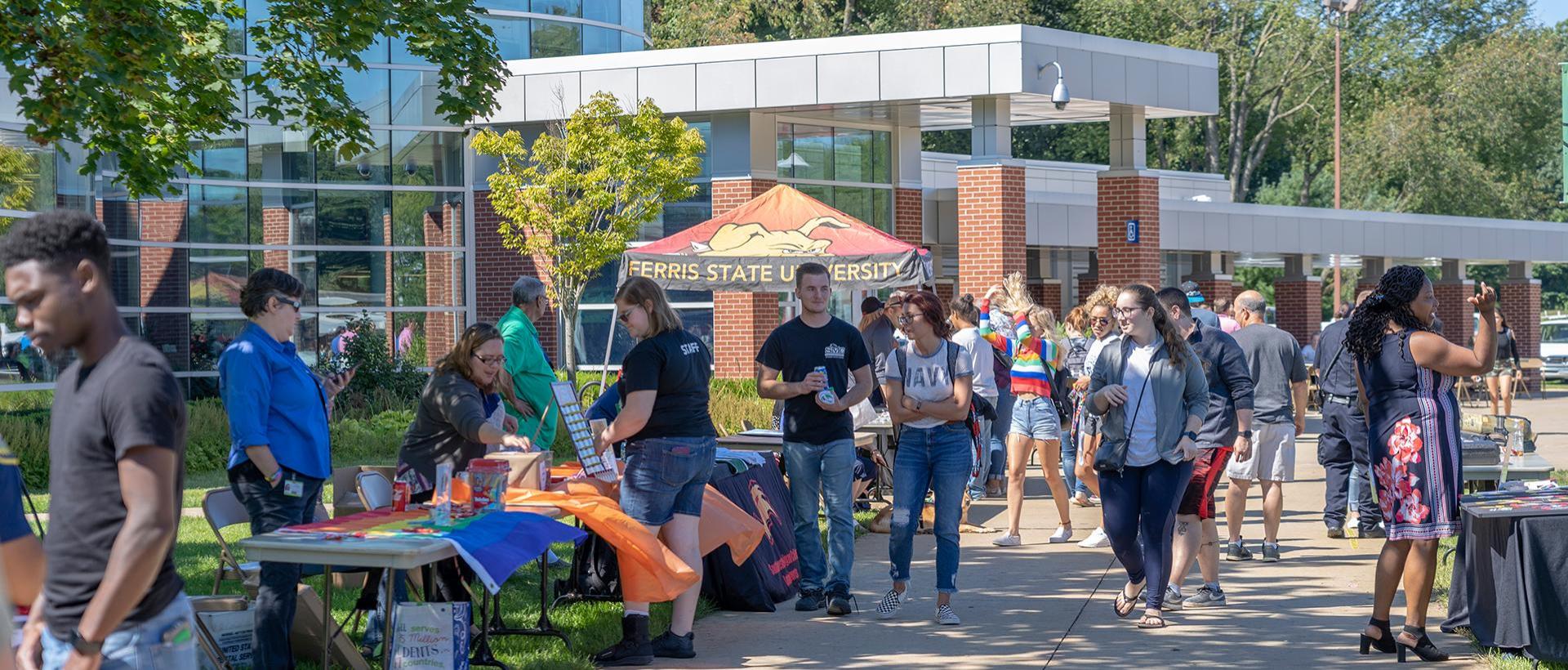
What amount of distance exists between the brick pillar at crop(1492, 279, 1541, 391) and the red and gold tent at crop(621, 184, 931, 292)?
93.3 feet

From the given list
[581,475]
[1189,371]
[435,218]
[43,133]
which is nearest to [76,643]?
[581,475]

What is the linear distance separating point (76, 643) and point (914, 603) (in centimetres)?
601

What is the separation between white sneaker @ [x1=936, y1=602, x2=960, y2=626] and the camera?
27.4 ft

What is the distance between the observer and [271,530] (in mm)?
6617

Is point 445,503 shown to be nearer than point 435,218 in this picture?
Yes

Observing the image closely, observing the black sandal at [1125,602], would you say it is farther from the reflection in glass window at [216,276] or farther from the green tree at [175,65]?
the reflection in glass window at [216,276]

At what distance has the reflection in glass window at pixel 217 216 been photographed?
20109mm

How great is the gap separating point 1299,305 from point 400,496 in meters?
31.2

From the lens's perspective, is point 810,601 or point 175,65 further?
point 175,65

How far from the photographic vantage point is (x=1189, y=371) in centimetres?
802

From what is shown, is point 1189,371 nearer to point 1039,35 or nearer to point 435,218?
point 1039,35

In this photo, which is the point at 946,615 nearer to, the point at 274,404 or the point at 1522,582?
the point at 1522,582

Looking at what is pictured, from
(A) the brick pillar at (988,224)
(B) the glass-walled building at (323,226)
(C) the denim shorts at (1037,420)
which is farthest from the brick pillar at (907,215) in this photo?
(C) the denim shorts at (1037,420)

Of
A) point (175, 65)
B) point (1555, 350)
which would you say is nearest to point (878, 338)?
point (175, 65)
